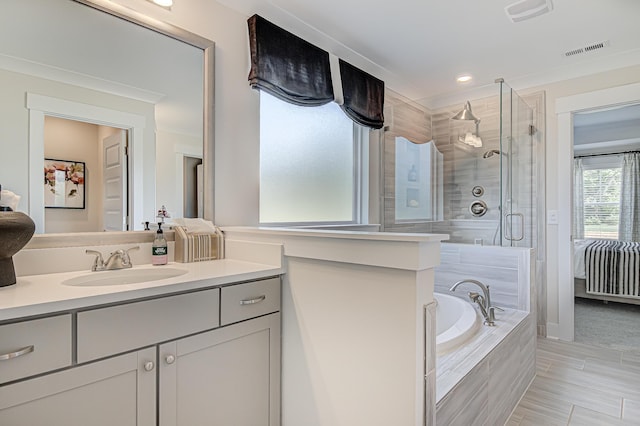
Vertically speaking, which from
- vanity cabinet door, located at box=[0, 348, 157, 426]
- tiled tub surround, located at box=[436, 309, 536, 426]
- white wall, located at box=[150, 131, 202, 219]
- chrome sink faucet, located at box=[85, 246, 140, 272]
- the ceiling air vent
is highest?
the ceiling air vent

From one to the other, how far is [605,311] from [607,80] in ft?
8.45

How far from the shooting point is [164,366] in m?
1.22

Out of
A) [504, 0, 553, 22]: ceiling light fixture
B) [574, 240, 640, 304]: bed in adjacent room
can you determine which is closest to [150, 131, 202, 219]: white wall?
[504, 0, 553, 22]: ceiling light fixture

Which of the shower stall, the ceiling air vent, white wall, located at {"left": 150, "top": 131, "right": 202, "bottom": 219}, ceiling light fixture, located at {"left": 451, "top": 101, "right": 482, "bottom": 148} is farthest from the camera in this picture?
ceiling light fixture, located at {"left": 451, "top": 101, "right": 482, "bottom": 148}

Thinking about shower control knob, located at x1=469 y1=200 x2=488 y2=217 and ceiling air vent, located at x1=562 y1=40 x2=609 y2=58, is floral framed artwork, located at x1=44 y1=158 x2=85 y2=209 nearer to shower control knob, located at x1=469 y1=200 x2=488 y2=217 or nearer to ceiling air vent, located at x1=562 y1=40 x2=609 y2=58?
shower control knob, located at x1=469 y1=200 x2=488 y2=217

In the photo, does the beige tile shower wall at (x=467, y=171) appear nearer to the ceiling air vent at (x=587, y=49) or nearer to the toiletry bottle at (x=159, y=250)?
the ceiling air vent at (x=587, y=49)

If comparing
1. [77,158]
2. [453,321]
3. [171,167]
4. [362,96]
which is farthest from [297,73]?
[453,321]

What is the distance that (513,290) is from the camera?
2520 mm

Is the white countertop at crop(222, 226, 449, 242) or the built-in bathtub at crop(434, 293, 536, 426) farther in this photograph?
the built-in bathtub at crop(434, 293, 536, 426)

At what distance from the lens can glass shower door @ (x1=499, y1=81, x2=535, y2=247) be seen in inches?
120

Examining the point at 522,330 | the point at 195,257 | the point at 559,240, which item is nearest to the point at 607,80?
the point at 559,240

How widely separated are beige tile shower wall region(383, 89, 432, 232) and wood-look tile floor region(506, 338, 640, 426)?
1.50m

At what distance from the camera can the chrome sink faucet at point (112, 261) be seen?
151 centimetres

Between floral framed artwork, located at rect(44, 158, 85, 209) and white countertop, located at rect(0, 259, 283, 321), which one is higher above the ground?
floral framed artwork, located at rect(44, 158, 85, 209)
